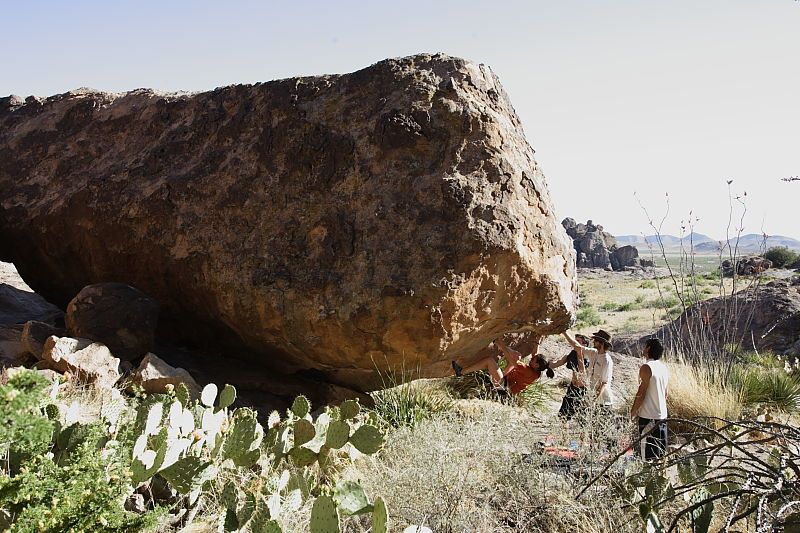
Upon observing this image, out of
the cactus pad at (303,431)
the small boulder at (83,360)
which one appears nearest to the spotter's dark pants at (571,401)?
the cactus pad at (303,431)

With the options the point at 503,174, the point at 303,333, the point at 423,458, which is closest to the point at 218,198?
the point at 303,333

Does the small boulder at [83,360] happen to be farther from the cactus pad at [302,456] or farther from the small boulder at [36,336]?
the cactus pad at [302,456]

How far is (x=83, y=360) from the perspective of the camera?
5922 mm

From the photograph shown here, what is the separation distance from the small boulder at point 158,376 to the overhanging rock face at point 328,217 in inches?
26.6

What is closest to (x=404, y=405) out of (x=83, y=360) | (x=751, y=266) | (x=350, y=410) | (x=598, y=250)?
(x=350, y=410)

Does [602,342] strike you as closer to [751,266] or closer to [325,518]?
[325,518]

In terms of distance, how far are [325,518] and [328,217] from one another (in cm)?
328

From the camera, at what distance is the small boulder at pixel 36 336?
6.34m

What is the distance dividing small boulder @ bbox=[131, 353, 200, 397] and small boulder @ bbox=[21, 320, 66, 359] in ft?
3.19

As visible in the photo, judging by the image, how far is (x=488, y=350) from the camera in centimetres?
867

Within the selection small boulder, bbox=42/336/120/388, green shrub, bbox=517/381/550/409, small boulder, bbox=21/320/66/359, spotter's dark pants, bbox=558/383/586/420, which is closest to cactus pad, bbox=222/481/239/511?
small boulder, bbox=42/336/120/388

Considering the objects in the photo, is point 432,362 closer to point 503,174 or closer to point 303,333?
point 303,333

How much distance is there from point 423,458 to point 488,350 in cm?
420

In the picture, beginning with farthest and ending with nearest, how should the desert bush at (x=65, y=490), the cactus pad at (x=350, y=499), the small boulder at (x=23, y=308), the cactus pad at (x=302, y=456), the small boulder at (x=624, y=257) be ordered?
the small boulder at (x=624, y=257), the small boulder at (x=23, y=308), the cactus pad at (x=302, y=456), the cactus pad at (x=350, y=499), the desert bush at (x=65, y=490)
